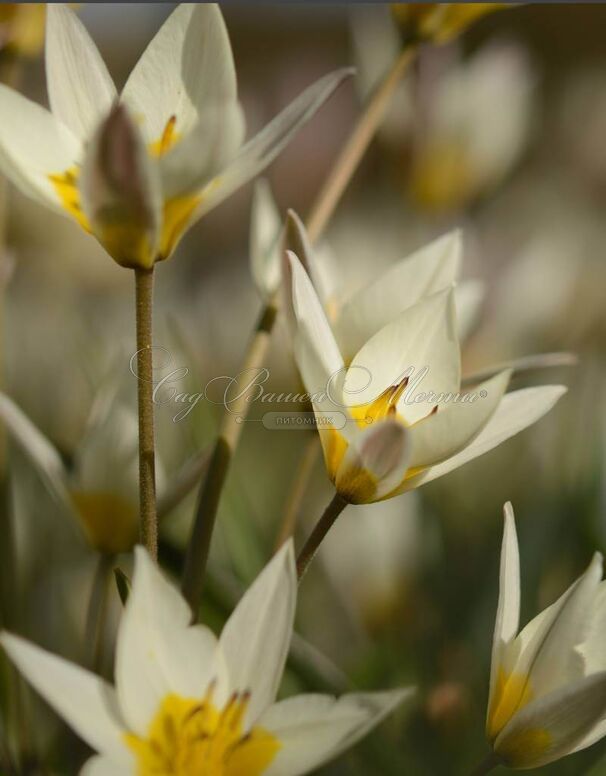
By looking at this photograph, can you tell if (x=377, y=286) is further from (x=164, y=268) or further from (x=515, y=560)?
(x=164, y=268)

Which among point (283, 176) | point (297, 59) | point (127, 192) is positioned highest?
point (297, 59)

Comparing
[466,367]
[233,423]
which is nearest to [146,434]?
[233,423]

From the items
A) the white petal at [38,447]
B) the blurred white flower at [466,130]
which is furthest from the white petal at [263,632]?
the blurred white flower at [466,130]

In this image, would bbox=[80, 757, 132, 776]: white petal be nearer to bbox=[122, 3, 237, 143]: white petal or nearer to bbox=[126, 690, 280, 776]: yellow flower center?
bbox=[126, 690, 280, 776]: yellow flower center

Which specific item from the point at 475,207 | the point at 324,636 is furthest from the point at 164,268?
the point at 324,636

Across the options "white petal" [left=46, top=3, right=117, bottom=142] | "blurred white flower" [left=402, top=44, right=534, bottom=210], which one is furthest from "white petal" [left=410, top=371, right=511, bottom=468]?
"blurred white flower" [left=402, top=44, right=534, bottom=210]

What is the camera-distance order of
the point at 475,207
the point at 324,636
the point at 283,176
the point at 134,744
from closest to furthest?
the point at 134,744 < the point at 324,636 < the point at 475,207 < the point at 283,176
